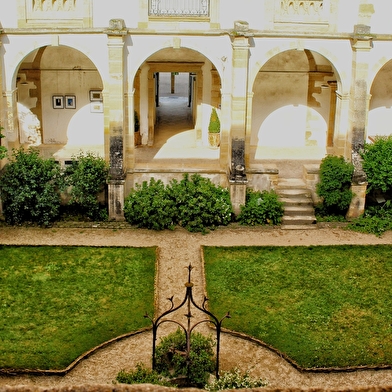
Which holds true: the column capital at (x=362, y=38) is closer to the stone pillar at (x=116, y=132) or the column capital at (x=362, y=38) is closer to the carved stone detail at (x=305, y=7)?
the carved stone detail at (x=305, y=7)

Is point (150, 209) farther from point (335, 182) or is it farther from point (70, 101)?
point (70, 101)

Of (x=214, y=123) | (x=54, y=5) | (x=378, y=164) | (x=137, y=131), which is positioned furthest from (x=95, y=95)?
(x=378, y=164)

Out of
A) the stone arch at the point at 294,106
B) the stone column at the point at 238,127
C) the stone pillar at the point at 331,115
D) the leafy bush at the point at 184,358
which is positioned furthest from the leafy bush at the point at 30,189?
the stone pillar at the point at 331,115

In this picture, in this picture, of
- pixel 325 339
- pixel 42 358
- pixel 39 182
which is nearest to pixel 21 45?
pixel 39 182

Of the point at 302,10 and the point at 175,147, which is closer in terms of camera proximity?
the point at 302,10

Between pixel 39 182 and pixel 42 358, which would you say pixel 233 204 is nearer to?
pixel 39 182

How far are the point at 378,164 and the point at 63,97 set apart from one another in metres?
9.49

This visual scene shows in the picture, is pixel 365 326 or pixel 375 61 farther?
pixel 375 61

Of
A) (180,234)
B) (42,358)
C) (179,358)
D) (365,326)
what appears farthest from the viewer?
(180,234)

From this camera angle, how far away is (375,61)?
21688 mm

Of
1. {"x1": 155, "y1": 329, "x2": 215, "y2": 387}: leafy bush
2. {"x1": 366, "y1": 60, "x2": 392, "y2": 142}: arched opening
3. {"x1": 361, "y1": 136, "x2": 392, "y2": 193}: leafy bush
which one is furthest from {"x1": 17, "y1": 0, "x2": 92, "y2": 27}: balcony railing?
{"x1": 155, "y1": 329, "x2": 215, "y2": 387}: leafy bush

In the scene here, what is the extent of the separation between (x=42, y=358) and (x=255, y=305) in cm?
467

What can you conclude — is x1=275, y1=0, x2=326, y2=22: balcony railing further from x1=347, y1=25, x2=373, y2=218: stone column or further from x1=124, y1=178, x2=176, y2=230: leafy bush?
x1=124, y1=178, x2=176, y2=230: leafy bush

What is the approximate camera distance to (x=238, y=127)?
21.5 m
